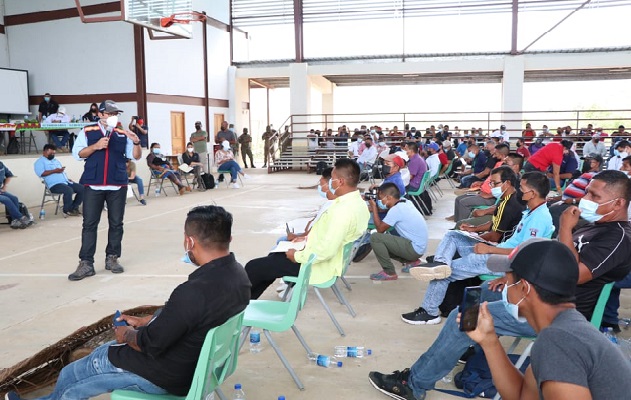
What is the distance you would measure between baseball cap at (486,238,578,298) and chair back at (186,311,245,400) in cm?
111

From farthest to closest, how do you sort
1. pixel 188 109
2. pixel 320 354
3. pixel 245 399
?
pixel 188 109, pixel 320 354, pixel 245 399

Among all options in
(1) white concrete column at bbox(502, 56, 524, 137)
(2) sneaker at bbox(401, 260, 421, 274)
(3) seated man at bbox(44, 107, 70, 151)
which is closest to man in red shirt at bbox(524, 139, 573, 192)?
(2) sneaker at bbox(401, 260, 421, 274)

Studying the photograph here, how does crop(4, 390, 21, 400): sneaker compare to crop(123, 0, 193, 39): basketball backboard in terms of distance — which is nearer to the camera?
crop(4, 390, 21, 400): sneaker

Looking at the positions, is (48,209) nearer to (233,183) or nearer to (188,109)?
(233,183)

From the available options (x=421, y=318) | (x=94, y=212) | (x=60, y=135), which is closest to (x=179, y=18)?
(x=60, y=135)

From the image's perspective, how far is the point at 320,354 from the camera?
3611mm

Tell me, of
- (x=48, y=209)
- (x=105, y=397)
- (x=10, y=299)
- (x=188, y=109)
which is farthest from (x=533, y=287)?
(x=188, y=109)

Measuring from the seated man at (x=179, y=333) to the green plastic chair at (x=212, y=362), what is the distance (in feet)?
0.19

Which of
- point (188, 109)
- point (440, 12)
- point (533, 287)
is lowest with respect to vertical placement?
point (533, 287)

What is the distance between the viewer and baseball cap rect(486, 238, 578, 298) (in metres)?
1.71

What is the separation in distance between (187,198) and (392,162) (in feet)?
20.2

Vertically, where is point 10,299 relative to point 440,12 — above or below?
below

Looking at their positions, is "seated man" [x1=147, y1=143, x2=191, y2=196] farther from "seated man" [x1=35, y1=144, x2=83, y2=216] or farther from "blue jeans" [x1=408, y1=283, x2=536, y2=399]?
"blue jeans" [x1=408, y1=283, x2=536, y2=399]

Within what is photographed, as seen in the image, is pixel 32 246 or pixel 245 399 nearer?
pixel 245 399
